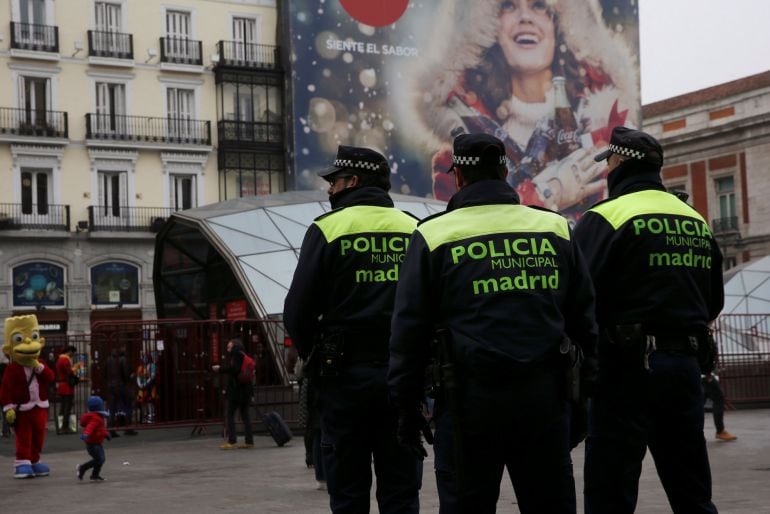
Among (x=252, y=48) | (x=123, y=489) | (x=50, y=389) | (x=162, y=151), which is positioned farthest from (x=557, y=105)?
(x=123, y=489)

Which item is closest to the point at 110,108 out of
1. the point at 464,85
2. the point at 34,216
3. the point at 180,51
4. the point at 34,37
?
the point at 180,51

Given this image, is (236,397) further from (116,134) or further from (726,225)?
(726,225)

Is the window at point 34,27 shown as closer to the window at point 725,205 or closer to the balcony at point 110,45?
the balcony at point 110,45

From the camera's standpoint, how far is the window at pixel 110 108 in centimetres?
4738

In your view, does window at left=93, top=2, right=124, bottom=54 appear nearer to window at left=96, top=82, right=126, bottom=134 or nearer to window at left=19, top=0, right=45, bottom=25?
window at left=96, top=82, right=126, bottom=134

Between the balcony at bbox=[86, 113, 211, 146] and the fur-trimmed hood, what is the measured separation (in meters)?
8.22

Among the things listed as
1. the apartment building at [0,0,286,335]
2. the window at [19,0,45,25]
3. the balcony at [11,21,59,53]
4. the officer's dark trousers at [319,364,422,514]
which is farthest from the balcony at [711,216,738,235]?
the officer's dark trousers at [319,364,422,514]

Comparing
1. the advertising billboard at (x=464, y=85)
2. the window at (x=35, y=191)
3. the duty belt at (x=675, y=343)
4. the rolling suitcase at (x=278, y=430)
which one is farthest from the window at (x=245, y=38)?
the duty belt at (x=675, y=343)

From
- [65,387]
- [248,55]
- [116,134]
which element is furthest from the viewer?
[248,55]

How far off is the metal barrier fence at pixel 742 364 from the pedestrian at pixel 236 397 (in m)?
9.91

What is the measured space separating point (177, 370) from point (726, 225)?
40563 mm

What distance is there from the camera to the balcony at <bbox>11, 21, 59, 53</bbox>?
45.8m

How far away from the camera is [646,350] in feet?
19.4

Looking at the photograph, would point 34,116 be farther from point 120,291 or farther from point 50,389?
point 50,389
